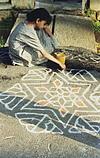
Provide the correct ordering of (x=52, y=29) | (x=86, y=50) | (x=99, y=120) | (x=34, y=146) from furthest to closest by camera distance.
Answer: (x=52, y=29) → (x=86, y=50) → (x=99, y=120) → (x=34, y=146)

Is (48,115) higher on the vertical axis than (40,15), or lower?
lower

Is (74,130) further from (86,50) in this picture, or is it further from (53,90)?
(86,50)

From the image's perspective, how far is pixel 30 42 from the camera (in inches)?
247

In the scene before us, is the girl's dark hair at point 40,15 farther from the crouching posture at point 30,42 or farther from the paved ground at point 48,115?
the paved ground at point 48,115

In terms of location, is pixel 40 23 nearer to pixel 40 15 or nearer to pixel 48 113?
pixel 40 15

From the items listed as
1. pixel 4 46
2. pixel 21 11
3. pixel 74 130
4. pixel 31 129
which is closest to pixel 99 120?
pixel 74 130

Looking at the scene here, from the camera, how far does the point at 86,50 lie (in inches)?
278

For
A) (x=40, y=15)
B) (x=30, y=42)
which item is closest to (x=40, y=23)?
(x=40, y=15)

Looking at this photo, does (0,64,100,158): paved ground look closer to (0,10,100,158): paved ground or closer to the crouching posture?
(0,10,100,158): paved ground

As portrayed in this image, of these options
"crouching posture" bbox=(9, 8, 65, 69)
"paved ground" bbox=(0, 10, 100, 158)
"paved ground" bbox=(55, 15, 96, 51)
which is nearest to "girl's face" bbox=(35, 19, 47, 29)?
"crouching posture" bbox=(9, 8, 65, 69)

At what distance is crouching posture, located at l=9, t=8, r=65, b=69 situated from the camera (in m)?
6.18

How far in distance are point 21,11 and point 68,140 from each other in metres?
3.94

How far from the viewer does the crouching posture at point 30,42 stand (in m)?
6.18

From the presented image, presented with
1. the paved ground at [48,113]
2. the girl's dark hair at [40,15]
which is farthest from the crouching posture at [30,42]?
the paved ground at [48,113]
